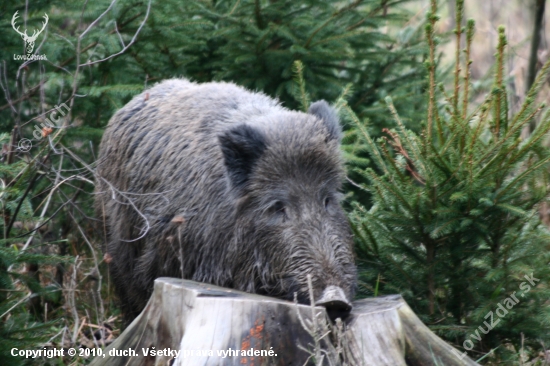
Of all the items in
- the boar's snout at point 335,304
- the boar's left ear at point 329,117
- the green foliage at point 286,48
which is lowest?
the boar's snout at point 335,304

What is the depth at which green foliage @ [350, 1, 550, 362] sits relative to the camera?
4555 millimetres

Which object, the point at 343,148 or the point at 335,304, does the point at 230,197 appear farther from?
the point at 343,148

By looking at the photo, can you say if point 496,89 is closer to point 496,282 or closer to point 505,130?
point 505,130

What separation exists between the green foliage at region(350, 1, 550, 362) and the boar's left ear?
6.2 inches

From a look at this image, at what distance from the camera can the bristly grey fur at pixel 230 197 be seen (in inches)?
176

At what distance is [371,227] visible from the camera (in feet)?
17.1

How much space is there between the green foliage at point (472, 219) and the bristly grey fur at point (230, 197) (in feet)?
1.75

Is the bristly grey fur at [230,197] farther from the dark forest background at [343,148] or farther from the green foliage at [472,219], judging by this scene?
the green foliage at [472,219]

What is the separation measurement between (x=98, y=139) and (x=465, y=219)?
4.26m

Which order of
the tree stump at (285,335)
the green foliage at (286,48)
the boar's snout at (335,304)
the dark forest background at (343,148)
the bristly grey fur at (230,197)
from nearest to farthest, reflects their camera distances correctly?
the tree stump at (285,335) → the boar's snout at (335,304) → the bristly grey fur at (230,197) → the dark forest background at (343,148) → the green foliage at (286,48)

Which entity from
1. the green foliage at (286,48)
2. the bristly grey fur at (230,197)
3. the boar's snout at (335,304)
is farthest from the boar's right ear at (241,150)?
the green foliage at (286,48)

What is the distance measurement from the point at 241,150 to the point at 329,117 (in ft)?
2.71

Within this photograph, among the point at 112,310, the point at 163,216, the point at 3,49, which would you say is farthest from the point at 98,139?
the point at 163,216

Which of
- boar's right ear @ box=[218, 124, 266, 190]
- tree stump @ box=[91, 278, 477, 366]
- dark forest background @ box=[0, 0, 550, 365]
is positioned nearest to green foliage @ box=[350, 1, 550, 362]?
dark forest background @ box=[0, 0, 550, 365]
